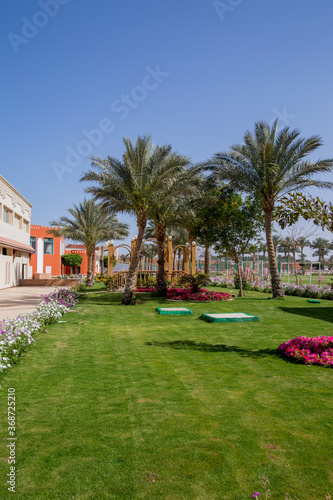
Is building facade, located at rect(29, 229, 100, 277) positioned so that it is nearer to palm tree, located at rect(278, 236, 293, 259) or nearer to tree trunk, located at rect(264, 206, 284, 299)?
palm tree, located at rect(278, 236, 293, 259)

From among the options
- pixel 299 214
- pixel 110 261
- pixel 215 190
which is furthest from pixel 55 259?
pixel 299 214

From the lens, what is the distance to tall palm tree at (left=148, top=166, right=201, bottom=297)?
52.7 feet

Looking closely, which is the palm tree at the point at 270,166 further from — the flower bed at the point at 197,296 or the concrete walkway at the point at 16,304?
the concrete walkway at the point at 16,304

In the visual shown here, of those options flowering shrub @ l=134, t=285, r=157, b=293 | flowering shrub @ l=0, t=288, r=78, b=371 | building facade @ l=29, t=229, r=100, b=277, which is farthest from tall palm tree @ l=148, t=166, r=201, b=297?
building facade @ l=29, t=229, r=100, b=277

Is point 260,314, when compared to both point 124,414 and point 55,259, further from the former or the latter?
Result: point 55,259

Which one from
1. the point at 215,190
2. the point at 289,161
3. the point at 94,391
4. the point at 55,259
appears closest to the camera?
the point at 94,391

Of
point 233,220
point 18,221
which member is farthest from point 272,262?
point 18,221

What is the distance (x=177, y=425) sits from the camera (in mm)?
3521

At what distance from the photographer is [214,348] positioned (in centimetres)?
688

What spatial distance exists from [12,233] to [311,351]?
83.9 ft

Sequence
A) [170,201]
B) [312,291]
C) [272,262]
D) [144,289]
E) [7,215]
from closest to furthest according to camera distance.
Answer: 1. [170,201]
2. [272,262]
3. [312,291]
4. [144,289]
5. [7,215]

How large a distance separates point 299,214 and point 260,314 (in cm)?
660

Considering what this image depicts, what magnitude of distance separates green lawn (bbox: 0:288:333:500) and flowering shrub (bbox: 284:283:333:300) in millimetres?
11688

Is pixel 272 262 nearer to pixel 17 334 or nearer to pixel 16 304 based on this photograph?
pixel 16 304
